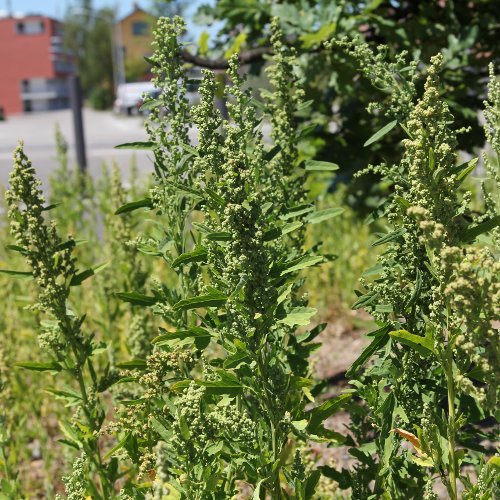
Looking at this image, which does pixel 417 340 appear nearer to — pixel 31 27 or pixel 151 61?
pixel 151 61

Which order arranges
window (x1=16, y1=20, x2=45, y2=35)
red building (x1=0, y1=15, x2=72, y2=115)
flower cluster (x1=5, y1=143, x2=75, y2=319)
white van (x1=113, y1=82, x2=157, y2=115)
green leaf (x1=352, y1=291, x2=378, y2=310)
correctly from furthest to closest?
1. window (x1=16, y1=20, x2=45, y2=35)
2. red building (x1=0, y1=15, x2=72, y2=115)
3. white van (x1=113, y1=82, x2=157, y2=115)
4. flower cluster (x1=5, y1=143, x2=75, y2=319)
5. green leaf (x1=352, y1=291, x2=378, y2=310)

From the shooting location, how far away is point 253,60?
13.1 ft

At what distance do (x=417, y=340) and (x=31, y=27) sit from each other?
75069mm

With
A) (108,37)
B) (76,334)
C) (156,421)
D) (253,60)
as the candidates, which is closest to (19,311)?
(253,60)

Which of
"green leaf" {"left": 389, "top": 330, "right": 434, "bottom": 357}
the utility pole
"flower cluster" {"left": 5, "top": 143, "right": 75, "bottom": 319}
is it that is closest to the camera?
"green leaf" {"left": 389, "top": 330, "right": 434, "bottom": 357}

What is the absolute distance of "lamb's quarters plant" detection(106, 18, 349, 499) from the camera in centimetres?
167

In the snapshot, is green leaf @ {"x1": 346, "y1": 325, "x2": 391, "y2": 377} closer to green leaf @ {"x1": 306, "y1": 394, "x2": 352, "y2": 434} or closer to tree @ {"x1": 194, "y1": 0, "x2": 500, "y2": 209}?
green leaf @ {"x1": 306, "y1": 394, "x2": 352, "y2": 434}

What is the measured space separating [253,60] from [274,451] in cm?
263

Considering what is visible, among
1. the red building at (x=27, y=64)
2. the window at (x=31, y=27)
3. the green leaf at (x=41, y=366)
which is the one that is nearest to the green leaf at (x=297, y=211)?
the green leaf at (x=41, y=366)

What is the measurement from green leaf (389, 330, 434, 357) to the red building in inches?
2723

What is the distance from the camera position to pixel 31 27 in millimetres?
71188

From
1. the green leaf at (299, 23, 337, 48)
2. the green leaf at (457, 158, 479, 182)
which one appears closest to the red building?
the green leaf at (299, 23, 337, 48)

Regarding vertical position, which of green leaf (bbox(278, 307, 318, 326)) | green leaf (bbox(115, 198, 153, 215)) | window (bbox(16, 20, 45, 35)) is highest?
green leaf (bbox(115, 198, 153, 215))

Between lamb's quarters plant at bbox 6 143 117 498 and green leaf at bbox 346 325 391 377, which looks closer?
green leaf at bbox 346 325 391 377
